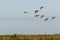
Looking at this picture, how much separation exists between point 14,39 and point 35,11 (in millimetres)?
8439

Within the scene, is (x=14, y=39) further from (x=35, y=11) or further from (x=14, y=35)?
(x=35, y=11)

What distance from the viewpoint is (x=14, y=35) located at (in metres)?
59.9

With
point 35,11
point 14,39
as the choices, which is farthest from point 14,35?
point 35,11

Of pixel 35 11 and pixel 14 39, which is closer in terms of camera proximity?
pixel 35 11

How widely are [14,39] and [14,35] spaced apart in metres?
3.10

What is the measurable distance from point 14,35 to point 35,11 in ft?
35.9

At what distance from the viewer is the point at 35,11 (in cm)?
4997

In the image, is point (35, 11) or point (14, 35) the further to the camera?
point (14, 35)

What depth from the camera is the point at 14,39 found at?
56.8m
